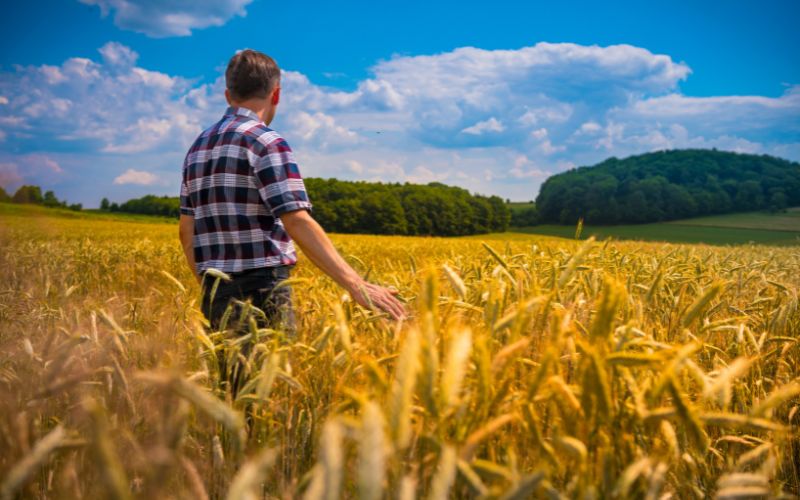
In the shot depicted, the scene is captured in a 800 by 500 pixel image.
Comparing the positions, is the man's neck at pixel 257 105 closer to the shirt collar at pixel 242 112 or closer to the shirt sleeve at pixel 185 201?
the shirt collar at pixel 242 112

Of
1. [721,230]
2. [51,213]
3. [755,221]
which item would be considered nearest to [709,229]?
[721,230]

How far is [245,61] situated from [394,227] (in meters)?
70.1

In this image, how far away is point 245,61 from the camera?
292 centimetres

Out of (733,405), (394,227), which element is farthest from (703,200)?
(733,405)

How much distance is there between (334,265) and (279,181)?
2.16ft

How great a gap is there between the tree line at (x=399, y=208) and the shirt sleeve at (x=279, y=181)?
64.6 metres

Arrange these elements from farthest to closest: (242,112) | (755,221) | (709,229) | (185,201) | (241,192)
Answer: (755,221) → (709,229) → (185,201) → (242,112) → (241,192)

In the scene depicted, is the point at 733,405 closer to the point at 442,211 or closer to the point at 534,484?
the point at 534,484

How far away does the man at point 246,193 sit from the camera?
269cm

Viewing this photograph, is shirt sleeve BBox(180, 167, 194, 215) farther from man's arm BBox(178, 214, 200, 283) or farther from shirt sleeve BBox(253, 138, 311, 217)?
shirt sleeve BBox(253, 138, 311, 217)

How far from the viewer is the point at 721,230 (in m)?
52.7

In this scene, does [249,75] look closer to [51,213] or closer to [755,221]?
[51,213]

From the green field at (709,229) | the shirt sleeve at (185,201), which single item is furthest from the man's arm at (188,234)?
the green field at (709,229)

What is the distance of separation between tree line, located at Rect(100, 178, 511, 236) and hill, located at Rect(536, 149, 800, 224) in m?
9.46
